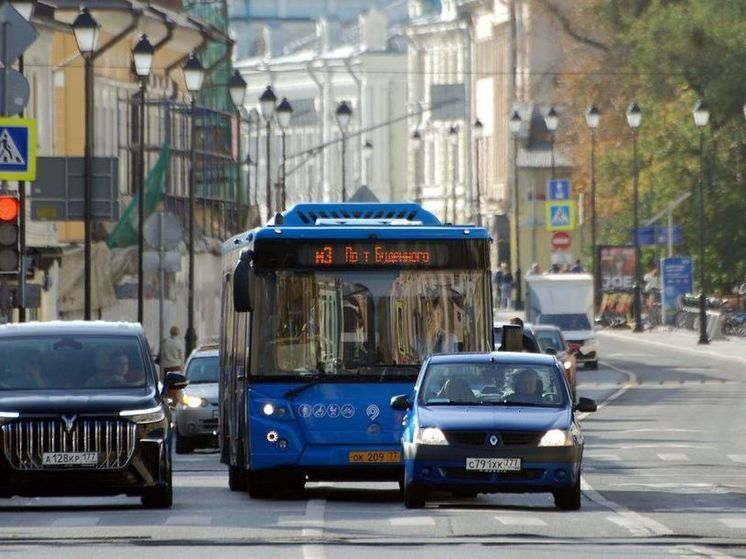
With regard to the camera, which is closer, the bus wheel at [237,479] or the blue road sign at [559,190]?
the bus wheel at [237,479]

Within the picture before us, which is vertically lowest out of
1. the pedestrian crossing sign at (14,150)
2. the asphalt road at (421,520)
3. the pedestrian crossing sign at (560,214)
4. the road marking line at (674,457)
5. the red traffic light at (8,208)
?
the road marking line at (674,457)

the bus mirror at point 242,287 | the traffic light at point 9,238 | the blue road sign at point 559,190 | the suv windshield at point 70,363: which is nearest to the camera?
the suv windshield at point 70,363

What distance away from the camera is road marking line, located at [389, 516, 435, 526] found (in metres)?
22.7

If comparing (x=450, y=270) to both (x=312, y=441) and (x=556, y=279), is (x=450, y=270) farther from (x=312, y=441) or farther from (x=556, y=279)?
(x=556, y=279)

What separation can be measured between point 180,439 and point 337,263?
1238 centimetres

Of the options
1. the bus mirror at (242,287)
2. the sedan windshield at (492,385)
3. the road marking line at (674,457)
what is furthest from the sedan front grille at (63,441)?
the road marking line at (674,457)

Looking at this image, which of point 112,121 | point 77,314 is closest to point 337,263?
point 77,314

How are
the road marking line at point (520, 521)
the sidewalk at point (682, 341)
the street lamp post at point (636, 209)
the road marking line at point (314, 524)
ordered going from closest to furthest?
the road marking line at point (314, 524)
the road marking line at point (520, 521)
the sidewalk at point (682, 341)
the street lamp post at point (636, 209)

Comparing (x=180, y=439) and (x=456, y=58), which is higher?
(x=456, y=58)

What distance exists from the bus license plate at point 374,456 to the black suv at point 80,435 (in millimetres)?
1930

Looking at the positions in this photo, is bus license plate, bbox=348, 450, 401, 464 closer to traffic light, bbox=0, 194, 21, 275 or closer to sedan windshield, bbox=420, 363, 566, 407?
sedan windshield, bbox=420, 363, 566, 407

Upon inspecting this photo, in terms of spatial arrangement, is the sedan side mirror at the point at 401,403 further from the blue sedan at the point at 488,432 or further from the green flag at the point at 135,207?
the green flag at the point at 135,207

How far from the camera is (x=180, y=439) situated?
126ft

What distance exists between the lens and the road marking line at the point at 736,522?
72.7 feet
